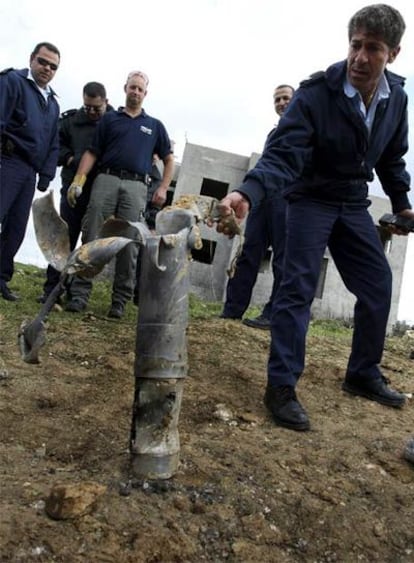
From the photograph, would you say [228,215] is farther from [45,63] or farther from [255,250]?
[45,63]

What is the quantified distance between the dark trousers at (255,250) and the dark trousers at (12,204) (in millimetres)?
1706

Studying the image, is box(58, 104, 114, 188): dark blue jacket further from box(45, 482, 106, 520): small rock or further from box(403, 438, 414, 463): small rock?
box(45, 482, 106, 520): small rock

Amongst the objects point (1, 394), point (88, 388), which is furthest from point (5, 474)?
point (88, 388)

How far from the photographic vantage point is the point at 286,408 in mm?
2490

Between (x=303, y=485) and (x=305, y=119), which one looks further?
(x=305, y=119)

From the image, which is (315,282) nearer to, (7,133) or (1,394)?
(1,394)

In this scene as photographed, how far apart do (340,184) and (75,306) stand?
7.28ft

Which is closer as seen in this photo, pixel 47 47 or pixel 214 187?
pixel 47 47

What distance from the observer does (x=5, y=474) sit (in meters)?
1.72

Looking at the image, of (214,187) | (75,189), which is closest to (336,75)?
(75,189)

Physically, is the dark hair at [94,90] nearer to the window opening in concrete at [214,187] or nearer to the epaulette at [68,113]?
the epaulette at [68,113]

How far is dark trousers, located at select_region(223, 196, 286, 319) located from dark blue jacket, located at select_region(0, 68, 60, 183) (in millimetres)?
1705

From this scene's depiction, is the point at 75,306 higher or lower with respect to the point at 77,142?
lower

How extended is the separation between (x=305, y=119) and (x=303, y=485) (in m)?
1.58
